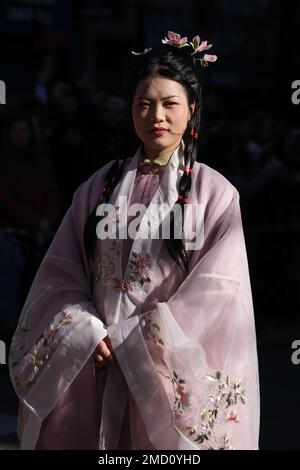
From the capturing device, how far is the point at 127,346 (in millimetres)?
3377

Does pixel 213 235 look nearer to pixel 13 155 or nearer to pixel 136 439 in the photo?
pixel 136 439

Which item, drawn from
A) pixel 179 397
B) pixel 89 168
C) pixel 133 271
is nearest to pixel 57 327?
pixel 133 271

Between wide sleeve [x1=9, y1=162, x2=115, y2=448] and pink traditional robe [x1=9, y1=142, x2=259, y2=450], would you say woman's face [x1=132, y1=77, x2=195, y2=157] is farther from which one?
wide sleeve [x1=9, y1=162, x2=115, y2=448]

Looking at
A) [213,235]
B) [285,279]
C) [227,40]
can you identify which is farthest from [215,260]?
[227,40]

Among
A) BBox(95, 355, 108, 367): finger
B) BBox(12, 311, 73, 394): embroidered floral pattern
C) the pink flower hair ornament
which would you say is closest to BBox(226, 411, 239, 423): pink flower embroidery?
BBox(95, 355, 108, 367): finger

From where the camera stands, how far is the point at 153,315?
338 centimetres

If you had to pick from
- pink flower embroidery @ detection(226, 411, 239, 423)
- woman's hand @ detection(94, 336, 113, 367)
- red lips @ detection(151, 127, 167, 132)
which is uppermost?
red lips @ detection(151, 127, 167, 132)

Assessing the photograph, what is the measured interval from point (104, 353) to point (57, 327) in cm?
19

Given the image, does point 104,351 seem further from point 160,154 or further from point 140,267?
point 160,154

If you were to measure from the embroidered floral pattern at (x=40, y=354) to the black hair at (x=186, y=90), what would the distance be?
262mm

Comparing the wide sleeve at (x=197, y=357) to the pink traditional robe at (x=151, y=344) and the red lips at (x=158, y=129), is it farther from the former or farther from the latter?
the red lips at (x=158, y=129)

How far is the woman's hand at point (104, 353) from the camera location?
339 centimetres

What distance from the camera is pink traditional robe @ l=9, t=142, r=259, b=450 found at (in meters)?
3.38

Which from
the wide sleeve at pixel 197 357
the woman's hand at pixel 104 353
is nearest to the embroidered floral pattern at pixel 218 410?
the wide sleeve at pixel 197 357
